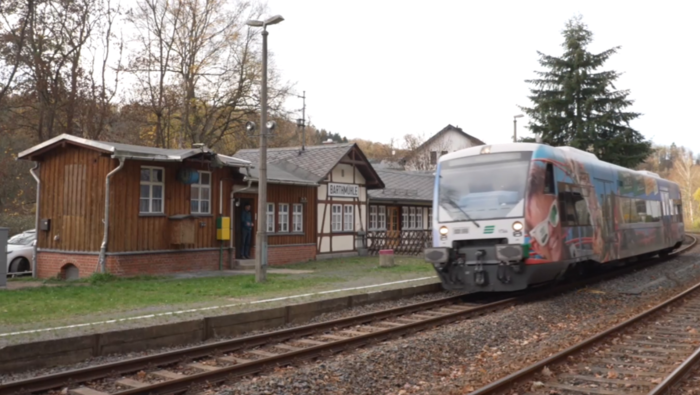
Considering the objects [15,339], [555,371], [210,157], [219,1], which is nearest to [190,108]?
[219,1]

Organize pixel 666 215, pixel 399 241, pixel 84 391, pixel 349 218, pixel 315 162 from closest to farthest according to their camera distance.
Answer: pixel 84 391 → pixel 666 215 → pixel 315 162 → pixel 349 218 → pixel 399 241

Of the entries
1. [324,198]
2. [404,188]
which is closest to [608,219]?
[324,198]

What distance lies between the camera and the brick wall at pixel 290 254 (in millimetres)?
21344

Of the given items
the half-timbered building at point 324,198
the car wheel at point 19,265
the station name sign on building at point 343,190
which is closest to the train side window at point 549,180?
the half-timbered building at point 324,198

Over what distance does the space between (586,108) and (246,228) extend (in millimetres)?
22041

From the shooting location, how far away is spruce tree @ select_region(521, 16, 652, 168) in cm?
3353

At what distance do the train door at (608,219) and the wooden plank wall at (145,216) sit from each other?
35.4 feet

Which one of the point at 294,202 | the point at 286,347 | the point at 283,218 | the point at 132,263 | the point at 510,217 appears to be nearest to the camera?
the point at 286,347

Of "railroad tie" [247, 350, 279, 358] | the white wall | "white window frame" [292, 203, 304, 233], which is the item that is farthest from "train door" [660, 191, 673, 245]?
the white wall

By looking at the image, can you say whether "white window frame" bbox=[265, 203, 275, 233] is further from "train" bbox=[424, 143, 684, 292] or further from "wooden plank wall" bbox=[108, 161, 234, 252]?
"train" bbox=[424, 143, 684, 292]

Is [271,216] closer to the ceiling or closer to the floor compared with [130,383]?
closer to the ceiling

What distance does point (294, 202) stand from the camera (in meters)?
22.8

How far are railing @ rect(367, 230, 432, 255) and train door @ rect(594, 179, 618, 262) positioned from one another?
1078 cm

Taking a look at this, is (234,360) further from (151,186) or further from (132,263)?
(151,186)
